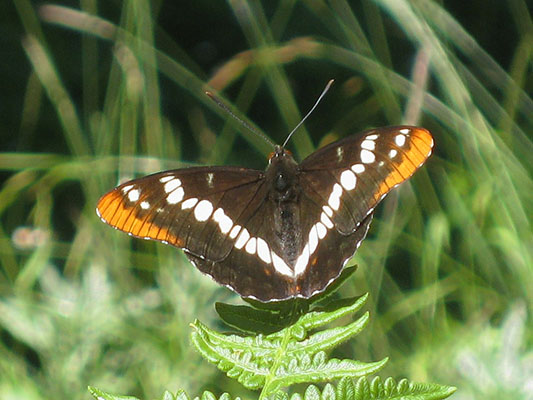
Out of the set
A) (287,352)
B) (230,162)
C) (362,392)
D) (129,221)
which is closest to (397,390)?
(362,392)

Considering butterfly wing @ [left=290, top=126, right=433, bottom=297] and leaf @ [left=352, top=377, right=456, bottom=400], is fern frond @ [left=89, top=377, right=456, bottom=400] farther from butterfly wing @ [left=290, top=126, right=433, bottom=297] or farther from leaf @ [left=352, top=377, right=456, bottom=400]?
butterfly wing @ [left=290, top=126, right=433, bottom=297]

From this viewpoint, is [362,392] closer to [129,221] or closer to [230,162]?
[129,221]

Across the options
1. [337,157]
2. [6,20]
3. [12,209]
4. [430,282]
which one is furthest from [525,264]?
[6,20]

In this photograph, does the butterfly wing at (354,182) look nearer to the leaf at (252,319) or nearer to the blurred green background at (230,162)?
the leaf at (252,319)

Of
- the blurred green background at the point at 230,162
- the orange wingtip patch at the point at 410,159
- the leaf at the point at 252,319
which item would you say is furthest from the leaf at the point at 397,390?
the blurred green background at the point at 230,162

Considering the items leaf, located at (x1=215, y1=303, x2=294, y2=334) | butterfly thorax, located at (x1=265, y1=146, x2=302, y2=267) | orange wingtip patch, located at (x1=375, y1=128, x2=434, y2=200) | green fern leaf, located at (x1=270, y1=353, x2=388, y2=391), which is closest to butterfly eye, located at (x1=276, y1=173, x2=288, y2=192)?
butterfly thorax, located at (x1=265, y1=146, x2=302, y2=267)

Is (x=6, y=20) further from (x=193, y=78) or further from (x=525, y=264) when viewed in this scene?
(x=525, y=264)

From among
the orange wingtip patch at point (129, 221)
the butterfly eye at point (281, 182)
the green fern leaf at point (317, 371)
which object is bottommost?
the green fern leaf at point (317, 371)
